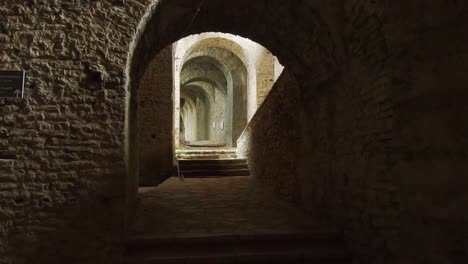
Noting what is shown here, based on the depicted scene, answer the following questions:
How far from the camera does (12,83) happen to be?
295 cm

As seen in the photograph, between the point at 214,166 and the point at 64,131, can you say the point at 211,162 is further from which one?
the point at 64,131

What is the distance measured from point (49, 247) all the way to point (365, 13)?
3.83 meters

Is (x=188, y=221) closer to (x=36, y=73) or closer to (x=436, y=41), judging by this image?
(x=36, y=73)

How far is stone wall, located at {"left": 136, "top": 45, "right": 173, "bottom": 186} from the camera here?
25.2 feet

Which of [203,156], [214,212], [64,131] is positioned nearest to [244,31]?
[214,212]

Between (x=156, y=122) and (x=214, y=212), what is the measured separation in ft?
13.1

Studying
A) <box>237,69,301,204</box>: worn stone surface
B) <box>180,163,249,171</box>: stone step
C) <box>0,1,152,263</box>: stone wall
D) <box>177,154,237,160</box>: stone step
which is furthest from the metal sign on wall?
<box>177,154,237,160</box>: stone step

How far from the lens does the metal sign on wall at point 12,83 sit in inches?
115

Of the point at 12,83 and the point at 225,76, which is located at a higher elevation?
the point at 225,76

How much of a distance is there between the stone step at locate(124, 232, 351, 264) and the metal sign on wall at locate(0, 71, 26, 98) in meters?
1.89

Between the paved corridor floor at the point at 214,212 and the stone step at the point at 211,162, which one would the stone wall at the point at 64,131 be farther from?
the stone step at the point at 211,162

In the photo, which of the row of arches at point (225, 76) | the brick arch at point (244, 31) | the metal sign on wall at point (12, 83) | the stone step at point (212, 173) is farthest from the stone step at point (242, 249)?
the row of arches at point (225, 76)

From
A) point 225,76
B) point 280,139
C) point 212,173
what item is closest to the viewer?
point 280,139

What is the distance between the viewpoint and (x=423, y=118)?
2.56 meters
